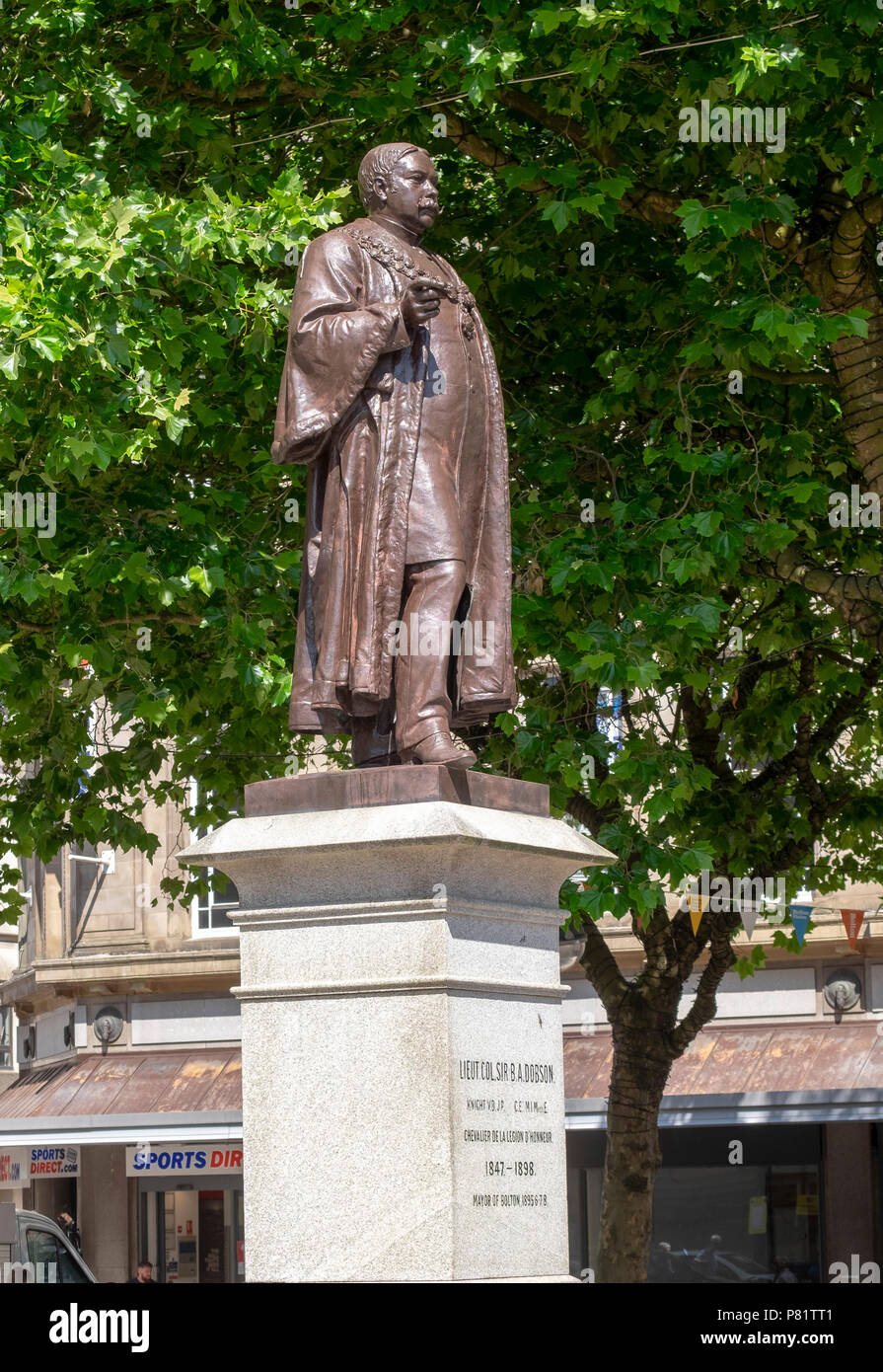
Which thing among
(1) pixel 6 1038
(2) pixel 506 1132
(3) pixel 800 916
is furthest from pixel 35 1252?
(1) pixel 6 1038

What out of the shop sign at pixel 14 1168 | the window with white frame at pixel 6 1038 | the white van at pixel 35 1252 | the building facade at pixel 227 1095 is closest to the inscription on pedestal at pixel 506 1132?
the white van at pixel 35 1252

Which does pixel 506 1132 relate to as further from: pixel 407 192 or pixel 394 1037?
pixel 407 192

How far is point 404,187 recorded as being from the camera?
770 cm

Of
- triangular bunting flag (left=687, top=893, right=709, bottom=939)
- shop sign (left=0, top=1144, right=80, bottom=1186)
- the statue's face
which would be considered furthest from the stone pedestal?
shop sign (left=0, top=1144, right=80, bottom=1186)

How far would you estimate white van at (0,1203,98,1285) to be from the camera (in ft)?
56.9

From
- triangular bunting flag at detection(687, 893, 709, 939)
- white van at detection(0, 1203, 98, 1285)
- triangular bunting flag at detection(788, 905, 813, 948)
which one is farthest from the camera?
triangular bunting flag at detection(788, 905, 813, 948)

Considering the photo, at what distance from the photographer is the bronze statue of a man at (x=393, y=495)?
7.31m

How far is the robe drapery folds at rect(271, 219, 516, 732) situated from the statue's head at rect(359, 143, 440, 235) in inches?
5.1

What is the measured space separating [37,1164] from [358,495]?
916 inches

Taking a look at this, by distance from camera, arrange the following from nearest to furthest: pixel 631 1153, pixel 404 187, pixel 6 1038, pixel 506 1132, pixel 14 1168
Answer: pixel 506 1132 < pixel 404 187 < pixel 631 1153 < pixel 14 1168 < pixel 6 1038

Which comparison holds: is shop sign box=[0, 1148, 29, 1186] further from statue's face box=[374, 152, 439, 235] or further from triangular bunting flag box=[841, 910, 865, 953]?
statue's face box=[374, 152, 439, 235]

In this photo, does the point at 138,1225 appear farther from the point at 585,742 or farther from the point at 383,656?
the point at 383,656

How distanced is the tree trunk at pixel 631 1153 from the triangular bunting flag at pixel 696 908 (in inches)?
37.5
